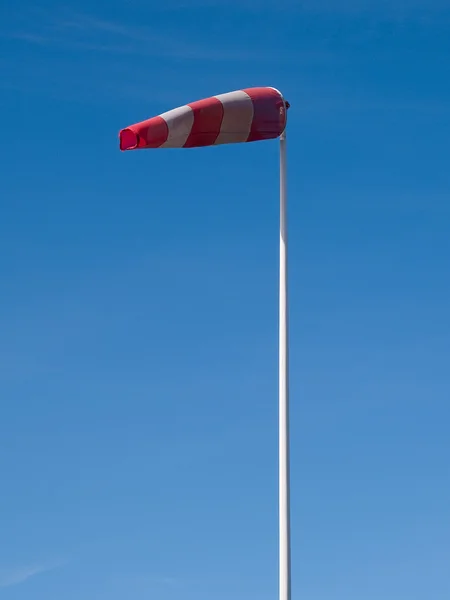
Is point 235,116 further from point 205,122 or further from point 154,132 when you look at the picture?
point 154,132

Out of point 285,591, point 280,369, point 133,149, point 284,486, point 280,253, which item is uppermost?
point 133,149

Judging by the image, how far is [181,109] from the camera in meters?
27.8

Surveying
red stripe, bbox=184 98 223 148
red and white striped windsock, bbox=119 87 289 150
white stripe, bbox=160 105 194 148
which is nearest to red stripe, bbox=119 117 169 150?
red and white striped windsock, bbox=119 87 289 150

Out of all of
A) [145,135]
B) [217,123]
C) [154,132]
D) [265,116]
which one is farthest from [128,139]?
[265,116]

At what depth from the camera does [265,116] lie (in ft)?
93.7

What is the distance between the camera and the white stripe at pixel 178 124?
27453 mm

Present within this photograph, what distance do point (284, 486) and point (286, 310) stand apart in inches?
133

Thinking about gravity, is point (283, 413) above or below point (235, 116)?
below

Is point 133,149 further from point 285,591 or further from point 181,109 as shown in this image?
point 285,591

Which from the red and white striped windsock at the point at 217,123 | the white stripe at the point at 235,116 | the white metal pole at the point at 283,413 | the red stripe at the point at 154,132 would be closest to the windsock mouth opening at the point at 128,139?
the red and white striped windsock at the point at 217,123

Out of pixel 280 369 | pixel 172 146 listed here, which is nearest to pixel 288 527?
pixel 280 369

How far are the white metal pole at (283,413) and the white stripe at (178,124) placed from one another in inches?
81.2

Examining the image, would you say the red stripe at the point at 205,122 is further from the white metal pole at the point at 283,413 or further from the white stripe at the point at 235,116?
the white metal pole at the point at 283,413

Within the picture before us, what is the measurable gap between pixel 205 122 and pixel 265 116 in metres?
1.27
